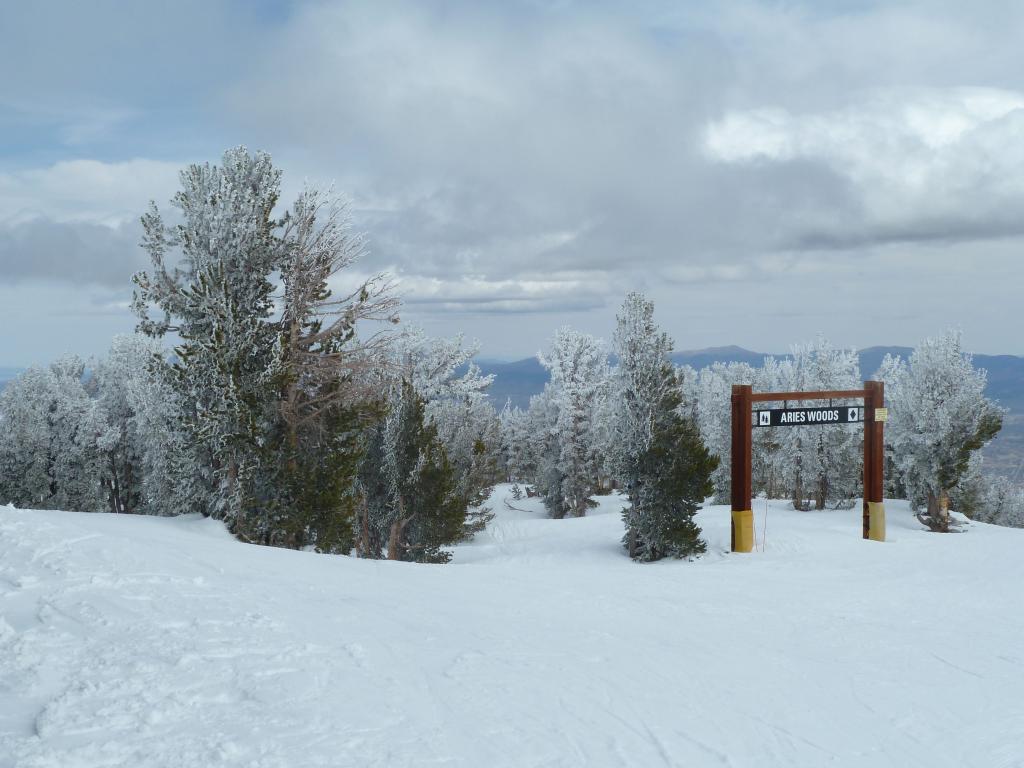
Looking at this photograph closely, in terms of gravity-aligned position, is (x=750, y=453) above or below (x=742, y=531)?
above

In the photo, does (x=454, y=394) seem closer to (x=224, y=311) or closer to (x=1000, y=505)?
(x=224, y=311)

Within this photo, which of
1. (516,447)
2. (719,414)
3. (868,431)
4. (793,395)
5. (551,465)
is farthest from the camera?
(516,447)

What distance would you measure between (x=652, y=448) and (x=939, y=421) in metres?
15.4

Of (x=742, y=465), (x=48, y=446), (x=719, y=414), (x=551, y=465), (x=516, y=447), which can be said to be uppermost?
(x=719, y=414)

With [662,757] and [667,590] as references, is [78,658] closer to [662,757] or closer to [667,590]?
[662,757]

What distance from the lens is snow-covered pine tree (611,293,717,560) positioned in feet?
63.1

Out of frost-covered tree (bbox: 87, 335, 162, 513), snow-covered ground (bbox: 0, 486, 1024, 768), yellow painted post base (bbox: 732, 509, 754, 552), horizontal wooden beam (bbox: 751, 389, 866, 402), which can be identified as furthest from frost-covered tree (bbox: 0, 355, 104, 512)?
horizontal wooden beam (bbox: 751, 389, 866, 402)

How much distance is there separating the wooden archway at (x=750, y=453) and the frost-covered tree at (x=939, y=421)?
11.3m

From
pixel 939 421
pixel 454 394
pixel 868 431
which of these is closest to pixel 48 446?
pixel 454 394

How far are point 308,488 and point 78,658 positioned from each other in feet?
30.3

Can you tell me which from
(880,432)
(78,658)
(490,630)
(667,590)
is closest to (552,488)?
(880,432)

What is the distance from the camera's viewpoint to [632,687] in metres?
6.36

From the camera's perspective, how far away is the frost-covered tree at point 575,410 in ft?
119

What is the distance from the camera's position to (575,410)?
36.3 metres
